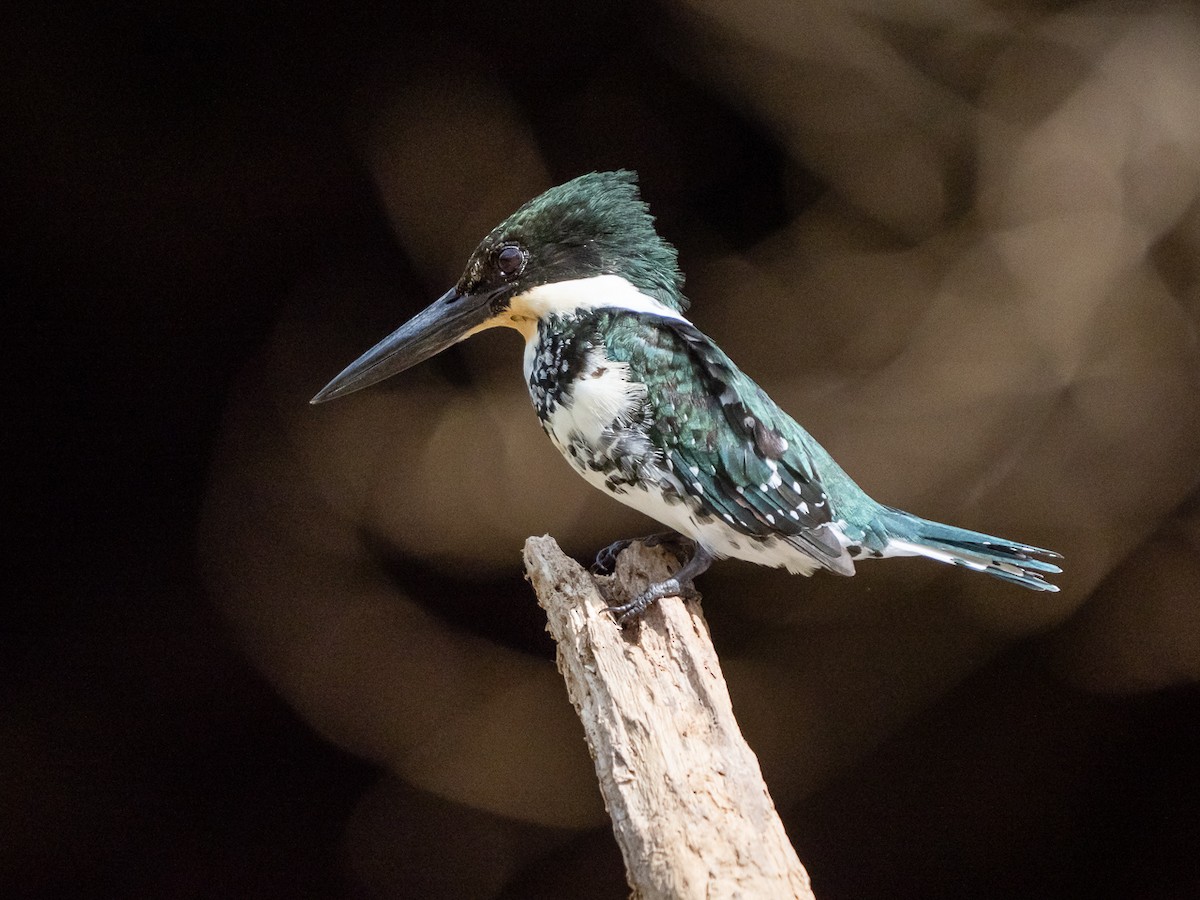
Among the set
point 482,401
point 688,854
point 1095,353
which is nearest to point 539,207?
point 482,401

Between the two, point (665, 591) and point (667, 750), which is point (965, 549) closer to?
point (665, 591)

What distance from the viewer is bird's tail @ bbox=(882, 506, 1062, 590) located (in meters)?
1.14

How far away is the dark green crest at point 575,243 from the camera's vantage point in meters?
1.14

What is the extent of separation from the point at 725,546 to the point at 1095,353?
2.72 ft

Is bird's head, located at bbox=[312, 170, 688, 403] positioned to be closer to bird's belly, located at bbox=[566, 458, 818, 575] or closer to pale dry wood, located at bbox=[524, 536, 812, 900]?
bird's belly, located at bbox=[566, 458, 818, 575]

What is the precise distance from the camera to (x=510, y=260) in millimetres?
1143

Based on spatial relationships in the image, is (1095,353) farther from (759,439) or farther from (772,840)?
(772,840)

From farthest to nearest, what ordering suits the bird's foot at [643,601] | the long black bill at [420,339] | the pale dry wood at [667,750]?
1. the long black bill at [420,339]
2. the bird's foot at [643,601]
3. the pale dry wood at [667,750]

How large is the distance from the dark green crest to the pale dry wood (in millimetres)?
324

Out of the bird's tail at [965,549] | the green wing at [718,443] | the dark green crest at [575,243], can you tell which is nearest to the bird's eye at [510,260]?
the dark green crest at [575,243]

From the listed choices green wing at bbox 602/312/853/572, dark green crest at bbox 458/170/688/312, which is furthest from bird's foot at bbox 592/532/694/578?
dark green crest at bbox 458/170/688/312

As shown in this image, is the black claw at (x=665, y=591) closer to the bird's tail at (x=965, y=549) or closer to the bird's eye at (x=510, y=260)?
the bird's tail at (x=965, y=549)

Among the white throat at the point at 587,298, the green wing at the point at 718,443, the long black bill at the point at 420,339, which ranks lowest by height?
the green wing at the point at 718,443

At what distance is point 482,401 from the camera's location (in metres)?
1.61
